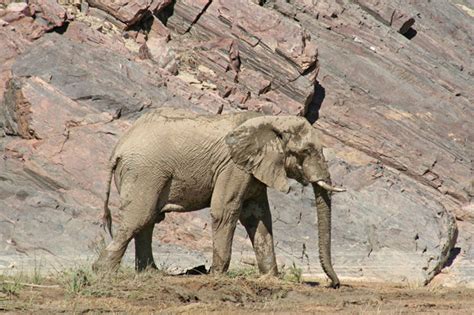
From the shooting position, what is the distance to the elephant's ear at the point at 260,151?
664 inches

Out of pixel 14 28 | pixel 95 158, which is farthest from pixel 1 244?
pixel 14 28

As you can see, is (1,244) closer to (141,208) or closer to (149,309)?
(141,208)

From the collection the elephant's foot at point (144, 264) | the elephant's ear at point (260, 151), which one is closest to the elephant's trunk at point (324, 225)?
the elephant's ear at point (260, 151)

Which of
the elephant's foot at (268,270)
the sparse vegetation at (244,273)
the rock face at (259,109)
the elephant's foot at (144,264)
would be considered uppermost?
the elephant's foot at (268,270)

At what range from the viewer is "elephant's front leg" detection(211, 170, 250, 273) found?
1680 centimetres

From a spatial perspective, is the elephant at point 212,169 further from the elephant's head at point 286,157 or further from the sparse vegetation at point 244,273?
the sparse vegetation at point 244,273

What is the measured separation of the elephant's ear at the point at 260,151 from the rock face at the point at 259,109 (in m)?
4.87

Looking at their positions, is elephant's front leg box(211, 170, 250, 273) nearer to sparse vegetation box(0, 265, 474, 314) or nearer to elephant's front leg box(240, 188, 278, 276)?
sparse vegetation box(0, 265, 474, 314)

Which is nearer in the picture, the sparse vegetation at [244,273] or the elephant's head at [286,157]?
the elephant's head at [286,157]

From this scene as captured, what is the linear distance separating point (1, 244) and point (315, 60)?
10.9 m

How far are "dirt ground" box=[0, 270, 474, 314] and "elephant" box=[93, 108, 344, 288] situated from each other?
2.37ft

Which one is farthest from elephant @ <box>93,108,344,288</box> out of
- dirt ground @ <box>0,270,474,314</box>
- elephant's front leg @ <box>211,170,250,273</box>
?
dirt ground @ <box>0,270,474,314</box>

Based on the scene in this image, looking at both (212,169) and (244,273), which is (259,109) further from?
(212,169)

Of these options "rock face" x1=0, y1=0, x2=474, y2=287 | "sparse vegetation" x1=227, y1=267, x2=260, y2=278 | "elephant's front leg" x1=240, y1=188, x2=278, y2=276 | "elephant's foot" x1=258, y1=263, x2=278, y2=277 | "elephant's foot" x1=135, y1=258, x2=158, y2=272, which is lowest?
"rock face" x1=0, y1=0, x2=474, y2=287
